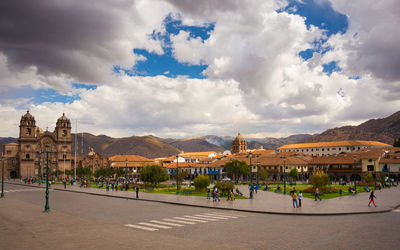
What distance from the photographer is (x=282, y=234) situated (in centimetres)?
1633

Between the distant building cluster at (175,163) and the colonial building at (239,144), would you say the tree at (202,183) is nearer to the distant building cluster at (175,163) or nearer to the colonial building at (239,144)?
the distant building cluster at (175,163)

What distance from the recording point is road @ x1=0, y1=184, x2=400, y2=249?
14016 mm

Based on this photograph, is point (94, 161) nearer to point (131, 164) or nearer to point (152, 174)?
point (131, 164)

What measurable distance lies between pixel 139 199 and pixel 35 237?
846 inches

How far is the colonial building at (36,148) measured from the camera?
118m

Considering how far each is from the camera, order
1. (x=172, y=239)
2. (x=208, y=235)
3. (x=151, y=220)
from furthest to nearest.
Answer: (x=151, y=220) < (x=208, y=235) < (x=172, y=239)

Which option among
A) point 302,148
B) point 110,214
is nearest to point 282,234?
Answer: point 110,214

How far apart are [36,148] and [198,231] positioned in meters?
119

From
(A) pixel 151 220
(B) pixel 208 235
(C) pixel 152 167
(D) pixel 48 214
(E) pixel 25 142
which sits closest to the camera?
(B) pixel 208 235

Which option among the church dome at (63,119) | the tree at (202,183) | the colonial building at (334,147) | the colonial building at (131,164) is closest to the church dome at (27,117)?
the church dome at (63,119)

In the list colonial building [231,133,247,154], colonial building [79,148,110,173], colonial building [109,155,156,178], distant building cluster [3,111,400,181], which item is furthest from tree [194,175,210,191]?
colonial building [231,133,247,154]

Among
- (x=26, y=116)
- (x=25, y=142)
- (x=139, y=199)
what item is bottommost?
(x=139, y=199)

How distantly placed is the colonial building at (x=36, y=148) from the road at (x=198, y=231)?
104745mm

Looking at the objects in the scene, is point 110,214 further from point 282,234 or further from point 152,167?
→ point 152,167
